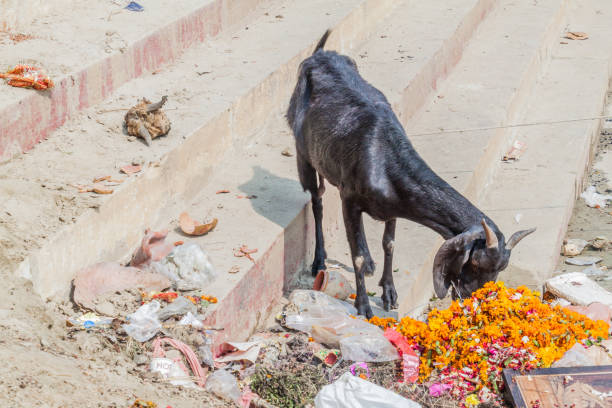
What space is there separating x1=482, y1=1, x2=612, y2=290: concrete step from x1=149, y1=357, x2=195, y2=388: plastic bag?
3724 millimetres

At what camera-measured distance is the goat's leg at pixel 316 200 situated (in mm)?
7070

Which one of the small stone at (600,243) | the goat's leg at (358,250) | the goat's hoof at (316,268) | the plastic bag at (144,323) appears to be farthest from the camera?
the small stone at (600,243)

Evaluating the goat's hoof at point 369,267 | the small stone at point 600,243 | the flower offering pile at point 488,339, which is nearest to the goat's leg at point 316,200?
the goat's hoof at point 369,267

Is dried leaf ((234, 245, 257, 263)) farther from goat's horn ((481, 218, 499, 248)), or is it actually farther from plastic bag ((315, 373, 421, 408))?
goat's horn ((481, 218, 499, 248))

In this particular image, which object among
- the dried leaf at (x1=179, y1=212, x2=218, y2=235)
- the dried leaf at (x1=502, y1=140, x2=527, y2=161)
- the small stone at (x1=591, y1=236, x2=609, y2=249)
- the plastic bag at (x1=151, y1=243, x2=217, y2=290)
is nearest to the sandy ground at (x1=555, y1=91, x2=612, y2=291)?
the small stone at (x1=591, y1=236, x2=609, y2=249)

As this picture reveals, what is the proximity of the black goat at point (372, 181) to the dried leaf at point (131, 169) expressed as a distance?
1419 mm

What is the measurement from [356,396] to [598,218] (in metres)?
5.69

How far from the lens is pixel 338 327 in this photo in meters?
5.78

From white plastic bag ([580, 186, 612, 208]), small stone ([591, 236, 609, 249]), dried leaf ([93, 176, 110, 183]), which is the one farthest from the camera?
white plastic bag ([580, 186, 612, 208])

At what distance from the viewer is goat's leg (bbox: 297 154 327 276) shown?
7.07 metres

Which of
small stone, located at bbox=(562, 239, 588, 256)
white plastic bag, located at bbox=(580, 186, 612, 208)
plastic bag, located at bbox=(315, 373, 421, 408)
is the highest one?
plastic bag, located at bbox=(315, 373, 421, 408)

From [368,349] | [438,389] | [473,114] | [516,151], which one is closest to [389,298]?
[368,349]

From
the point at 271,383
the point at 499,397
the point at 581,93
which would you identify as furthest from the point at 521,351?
the point at 581,93

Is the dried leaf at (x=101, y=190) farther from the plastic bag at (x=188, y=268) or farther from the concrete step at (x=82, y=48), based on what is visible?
the concrete step at (x=82, y=48)
